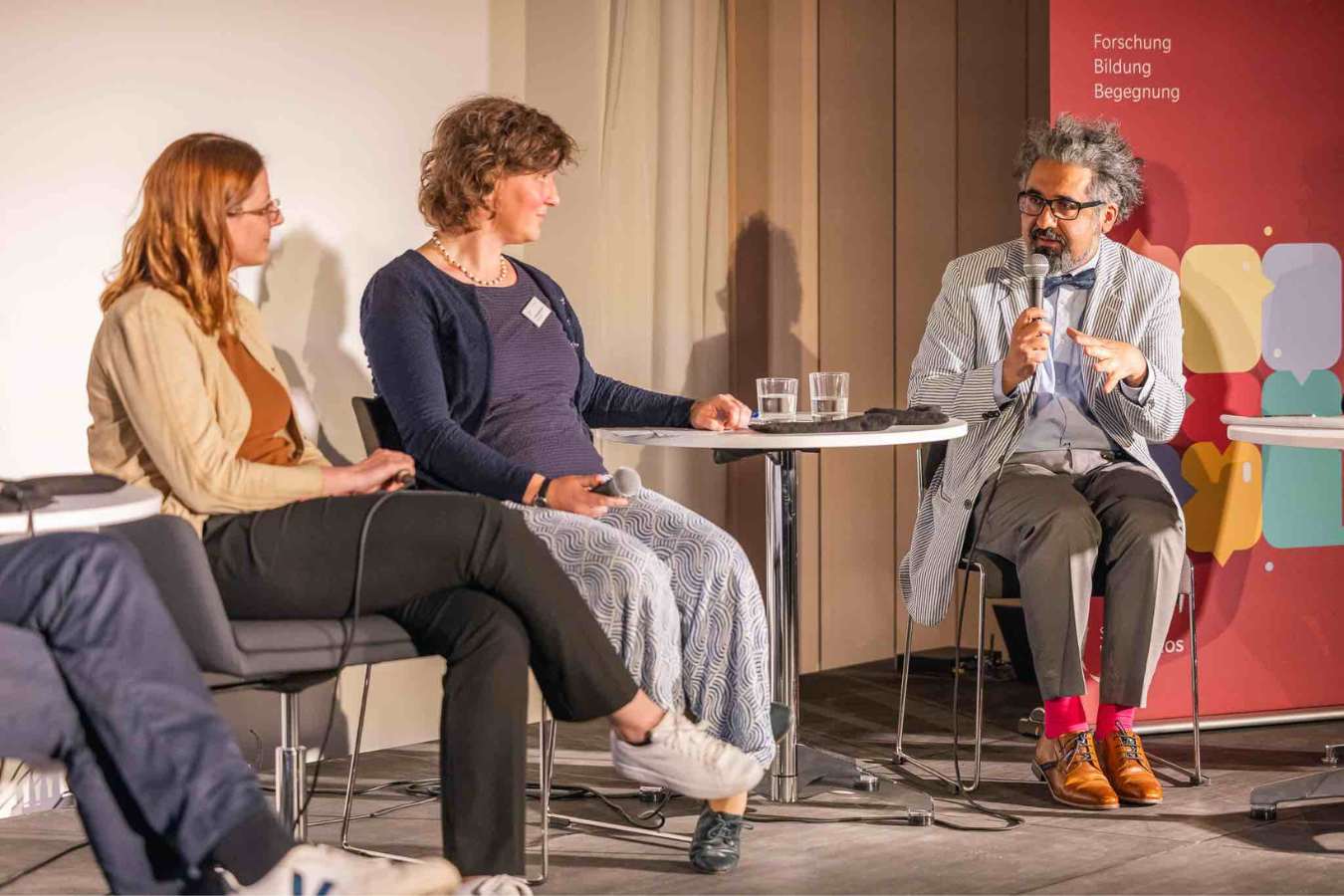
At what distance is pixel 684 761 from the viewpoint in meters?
2.72

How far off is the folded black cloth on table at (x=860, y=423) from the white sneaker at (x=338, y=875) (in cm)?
112

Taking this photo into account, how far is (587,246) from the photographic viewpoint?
14.2ft

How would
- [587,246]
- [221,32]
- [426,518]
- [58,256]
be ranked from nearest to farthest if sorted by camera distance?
[426,518], [58,256], [221,32], [587,246]

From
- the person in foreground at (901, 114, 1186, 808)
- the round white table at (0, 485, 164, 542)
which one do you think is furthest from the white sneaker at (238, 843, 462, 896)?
the person in foreground at (901, 114, 1186, 808)

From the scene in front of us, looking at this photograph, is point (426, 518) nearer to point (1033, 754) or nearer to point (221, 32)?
point (221, 32)

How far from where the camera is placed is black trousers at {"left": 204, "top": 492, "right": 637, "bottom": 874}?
252 cm

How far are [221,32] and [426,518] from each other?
Result: 1544 mm

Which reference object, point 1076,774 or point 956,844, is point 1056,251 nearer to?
point 1076,774

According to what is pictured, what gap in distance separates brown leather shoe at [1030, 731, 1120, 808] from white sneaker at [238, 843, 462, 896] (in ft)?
5.12

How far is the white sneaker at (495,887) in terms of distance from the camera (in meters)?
2.41

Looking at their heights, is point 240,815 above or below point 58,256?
below

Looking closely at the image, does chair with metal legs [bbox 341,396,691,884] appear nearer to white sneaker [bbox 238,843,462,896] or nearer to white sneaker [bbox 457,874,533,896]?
white sneaker [bbox 457,874,533,896]

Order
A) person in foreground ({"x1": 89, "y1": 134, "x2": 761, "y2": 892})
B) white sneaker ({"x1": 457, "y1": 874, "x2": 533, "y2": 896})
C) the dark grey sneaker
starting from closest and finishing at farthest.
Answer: white sneaker ({"x1": 457, "y1": 874, "x2": 533, "y2": 896}), person in foreground ({"x1": 89, "y1": 134, "x2": 761, "y2": 892}), the dark grey sneaker

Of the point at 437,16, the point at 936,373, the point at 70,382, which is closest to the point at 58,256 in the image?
the point at 70,382
